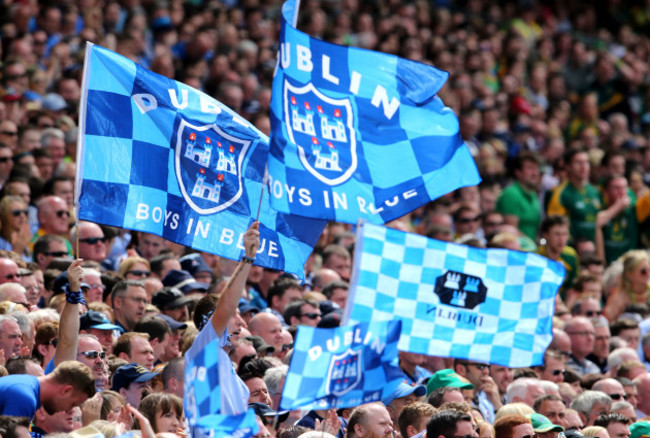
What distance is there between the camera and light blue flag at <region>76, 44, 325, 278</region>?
814 cm

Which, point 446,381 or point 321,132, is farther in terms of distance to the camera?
point 446,381

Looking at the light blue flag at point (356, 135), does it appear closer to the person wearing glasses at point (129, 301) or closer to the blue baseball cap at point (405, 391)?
the blue baseball cap at point (405, 391)

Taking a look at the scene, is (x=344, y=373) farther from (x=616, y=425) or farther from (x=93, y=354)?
(x=616, y=425)

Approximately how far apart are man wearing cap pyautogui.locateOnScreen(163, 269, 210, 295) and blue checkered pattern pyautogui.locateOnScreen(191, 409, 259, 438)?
14.8 feet

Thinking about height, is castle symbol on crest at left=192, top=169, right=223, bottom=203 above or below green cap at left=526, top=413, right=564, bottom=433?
above

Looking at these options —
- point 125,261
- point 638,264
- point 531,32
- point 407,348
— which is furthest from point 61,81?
point 531,32

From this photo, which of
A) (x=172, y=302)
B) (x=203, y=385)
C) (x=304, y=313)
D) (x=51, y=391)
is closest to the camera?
(x=51, y=391)

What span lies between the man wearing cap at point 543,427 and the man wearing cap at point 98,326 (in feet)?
9.56

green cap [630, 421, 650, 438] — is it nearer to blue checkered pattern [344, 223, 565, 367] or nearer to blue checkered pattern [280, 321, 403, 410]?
blue checkered pattern [344, 223, 565, 367]

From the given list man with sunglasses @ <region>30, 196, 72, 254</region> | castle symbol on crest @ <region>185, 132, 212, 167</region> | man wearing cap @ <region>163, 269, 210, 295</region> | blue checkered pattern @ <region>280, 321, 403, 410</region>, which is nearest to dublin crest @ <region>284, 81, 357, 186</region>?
castle symbol on crest @ <region>185, 132, 212, 167</region>

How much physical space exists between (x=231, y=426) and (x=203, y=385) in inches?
17.2

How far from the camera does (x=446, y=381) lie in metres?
9.37

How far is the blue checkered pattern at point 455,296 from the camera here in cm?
812

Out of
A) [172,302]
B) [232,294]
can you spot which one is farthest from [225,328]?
[172,302]
